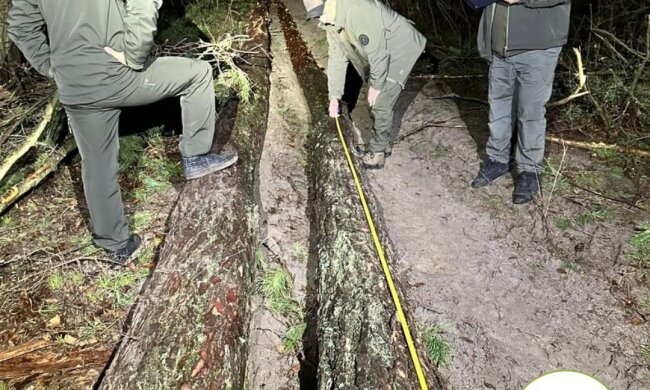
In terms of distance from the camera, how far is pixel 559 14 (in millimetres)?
3801

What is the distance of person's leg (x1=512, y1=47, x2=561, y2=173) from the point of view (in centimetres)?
396

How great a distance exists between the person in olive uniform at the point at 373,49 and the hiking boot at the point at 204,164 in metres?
1.18

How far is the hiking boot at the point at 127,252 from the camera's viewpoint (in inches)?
149

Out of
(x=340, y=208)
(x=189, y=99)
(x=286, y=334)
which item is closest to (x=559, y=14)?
(x=340, y=208)

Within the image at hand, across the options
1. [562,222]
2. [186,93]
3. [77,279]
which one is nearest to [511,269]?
[562,222]

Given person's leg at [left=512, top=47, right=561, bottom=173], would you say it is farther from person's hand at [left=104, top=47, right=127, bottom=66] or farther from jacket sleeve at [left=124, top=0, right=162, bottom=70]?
person's hand at [left=104, top=47, right=127, bottom=66]

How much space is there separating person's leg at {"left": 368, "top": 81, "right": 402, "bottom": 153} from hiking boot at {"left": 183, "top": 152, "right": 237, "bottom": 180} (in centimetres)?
135

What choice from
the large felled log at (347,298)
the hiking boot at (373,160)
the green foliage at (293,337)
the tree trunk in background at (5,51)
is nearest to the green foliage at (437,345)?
the large felled log at (347,298)

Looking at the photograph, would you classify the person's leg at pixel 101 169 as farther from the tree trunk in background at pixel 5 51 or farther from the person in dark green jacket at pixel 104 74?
the tree trunk in background at pixel 5 51

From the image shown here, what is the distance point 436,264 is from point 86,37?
2.80m

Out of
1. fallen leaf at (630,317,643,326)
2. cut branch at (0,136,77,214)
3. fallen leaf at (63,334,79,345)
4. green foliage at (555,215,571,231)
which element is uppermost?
cut branch at (0,136,77,214)

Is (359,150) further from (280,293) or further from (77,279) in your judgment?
(77,279)

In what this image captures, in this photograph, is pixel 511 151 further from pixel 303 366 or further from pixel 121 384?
pixel 121 384

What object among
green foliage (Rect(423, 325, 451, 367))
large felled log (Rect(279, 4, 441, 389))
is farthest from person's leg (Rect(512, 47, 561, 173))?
green foliage (Rect(423, 325, 451, 367))
